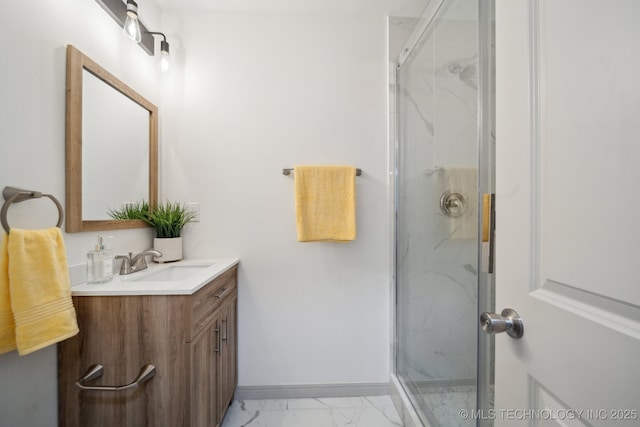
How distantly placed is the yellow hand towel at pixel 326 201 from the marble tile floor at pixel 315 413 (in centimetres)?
97

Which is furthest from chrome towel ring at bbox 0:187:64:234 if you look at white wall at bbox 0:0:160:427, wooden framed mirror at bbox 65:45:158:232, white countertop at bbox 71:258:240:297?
white countertop at bbox 71:258:240:297

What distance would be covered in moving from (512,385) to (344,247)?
1.10 metres

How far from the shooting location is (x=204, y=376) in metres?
1.04

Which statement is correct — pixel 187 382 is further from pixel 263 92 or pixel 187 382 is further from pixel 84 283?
pixel 263 92

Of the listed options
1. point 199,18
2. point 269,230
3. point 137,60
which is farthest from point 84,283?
point 199,18

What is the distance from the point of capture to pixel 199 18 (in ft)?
5.11

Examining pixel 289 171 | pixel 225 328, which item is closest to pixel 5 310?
pixel 225 328

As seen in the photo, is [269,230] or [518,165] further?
[269,230]

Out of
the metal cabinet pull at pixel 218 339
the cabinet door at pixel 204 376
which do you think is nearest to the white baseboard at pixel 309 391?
the cabinet door at pixel 204 376

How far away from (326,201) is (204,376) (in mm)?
1009

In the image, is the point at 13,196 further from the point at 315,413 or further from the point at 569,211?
the point at 315,413

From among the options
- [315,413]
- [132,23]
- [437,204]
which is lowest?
[315,413]

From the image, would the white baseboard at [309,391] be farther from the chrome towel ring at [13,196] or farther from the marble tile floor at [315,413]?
the chrome towel ring at [13,196]

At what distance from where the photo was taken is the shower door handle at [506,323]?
533 millimetres
